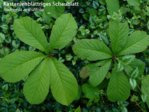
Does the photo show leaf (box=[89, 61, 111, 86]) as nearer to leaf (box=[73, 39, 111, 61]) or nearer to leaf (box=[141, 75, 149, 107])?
leaf (box=[73, 39, 111, 61])

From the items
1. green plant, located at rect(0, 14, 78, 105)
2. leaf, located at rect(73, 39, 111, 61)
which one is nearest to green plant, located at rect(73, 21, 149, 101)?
leaf, located at rect(73, 39, 111, 61)

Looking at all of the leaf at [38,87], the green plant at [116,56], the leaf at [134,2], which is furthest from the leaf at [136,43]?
the leaf at [38,87]

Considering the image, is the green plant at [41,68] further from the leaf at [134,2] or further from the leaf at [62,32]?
the leaf at [134,2]

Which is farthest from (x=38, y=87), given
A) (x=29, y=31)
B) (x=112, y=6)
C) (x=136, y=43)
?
(x=112, y=6)

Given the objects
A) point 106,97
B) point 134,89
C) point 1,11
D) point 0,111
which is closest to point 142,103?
point 134,89

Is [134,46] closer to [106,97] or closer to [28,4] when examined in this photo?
[106,97]
